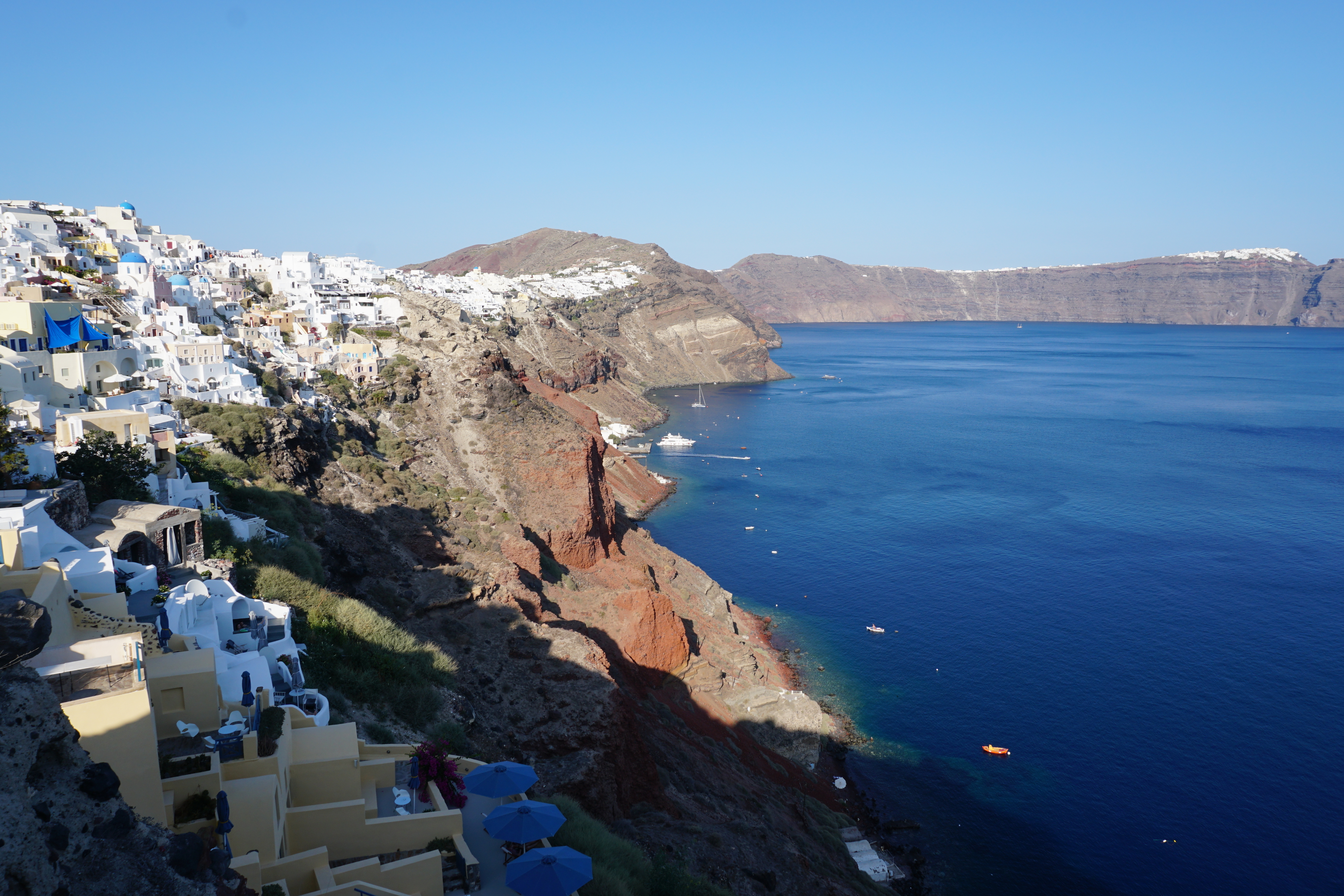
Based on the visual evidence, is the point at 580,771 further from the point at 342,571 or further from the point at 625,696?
the point at 342,571

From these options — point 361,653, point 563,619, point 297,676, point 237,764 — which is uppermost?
point 237,764

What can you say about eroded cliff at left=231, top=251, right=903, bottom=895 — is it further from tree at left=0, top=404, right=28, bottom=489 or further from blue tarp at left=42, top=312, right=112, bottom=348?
blue tarp at left=42, top=312, right=112, bottom=348

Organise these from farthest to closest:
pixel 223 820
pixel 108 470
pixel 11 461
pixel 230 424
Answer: pixel 230 424, pixel 108 470, pixel 11 461, pixel 223 820

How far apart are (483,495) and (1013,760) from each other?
84.1 feet

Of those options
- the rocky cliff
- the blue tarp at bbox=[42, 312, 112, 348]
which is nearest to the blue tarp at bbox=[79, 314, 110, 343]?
the blue tarp at bbox=[42, 312, 112, 348]

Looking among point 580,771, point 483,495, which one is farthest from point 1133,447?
point 580,771

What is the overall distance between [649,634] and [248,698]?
23.6 meters

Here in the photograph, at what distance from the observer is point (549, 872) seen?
1262 centimetres

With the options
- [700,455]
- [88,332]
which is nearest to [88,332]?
[88,332]

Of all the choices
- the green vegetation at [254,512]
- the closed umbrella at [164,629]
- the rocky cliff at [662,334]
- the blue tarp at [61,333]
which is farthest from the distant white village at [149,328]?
the rocky cliff at [662,334]

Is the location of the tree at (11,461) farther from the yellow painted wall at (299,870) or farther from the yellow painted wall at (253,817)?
the yellow painted wall at (299,870)

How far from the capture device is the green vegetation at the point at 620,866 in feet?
51.3

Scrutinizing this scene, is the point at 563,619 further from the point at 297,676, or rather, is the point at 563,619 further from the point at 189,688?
the point at 189,688

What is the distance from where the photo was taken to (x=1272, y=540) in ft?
208
